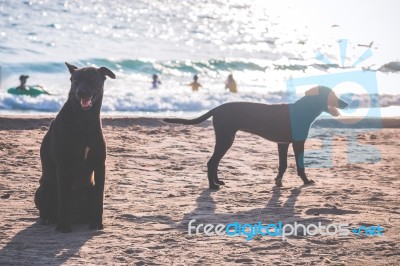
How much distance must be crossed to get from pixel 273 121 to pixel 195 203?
1.98 meters

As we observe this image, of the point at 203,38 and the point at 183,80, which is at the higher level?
the point at 203,38

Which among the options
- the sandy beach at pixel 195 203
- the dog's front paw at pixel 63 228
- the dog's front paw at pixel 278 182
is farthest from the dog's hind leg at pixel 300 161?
the dog's front paw at pixel 63 228

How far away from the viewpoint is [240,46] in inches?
1706

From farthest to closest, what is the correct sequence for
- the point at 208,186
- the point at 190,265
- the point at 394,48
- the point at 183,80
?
the point at 394,48 < the point at 183,80 < the point at 208,186 < the point at 190,265

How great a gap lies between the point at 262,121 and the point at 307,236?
3074 millimetres

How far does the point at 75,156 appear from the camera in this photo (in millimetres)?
6152

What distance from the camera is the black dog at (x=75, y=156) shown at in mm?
6129

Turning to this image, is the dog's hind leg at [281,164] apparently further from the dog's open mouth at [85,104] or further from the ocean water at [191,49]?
the ocean water at [191,49]

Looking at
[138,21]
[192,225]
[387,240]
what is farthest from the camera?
[138,21]

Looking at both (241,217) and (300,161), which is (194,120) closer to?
(300,161)

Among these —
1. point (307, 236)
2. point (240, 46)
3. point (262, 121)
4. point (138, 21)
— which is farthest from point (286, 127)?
point (138, 21)

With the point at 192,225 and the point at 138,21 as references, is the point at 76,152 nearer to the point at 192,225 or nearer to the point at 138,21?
the point at 192,225

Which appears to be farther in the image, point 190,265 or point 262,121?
point 262,121

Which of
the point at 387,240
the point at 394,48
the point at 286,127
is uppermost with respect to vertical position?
the point at 394,48
